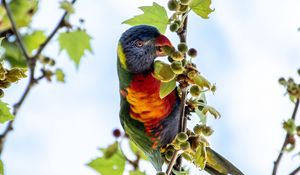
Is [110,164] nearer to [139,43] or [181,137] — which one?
[181,137]

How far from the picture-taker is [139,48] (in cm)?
248

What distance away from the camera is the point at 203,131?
1523 millimetres

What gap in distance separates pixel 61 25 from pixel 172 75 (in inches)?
31.6

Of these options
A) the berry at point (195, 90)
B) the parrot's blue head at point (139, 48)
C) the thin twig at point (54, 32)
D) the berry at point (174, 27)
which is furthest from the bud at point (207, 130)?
the parrot's blue head at point (139, 48)

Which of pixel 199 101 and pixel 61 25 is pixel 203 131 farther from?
pixel 61 25

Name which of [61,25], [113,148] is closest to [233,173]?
[113,148]

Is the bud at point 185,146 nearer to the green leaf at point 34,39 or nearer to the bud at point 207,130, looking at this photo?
the bud at point 207,130

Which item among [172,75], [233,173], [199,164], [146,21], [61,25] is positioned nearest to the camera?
[172,75]

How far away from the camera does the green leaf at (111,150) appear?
5.35ft

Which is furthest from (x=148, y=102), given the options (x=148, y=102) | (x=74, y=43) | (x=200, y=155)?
(x=200, y=155)

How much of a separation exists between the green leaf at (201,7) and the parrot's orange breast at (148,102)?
3.14 ft

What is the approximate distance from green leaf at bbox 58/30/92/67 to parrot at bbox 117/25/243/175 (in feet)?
0.89

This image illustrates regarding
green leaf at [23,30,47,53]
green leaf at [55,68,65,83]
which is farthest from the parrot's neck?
green leaf at [23,30,47,53]

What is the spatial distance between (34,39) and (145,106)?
0.72 meters
